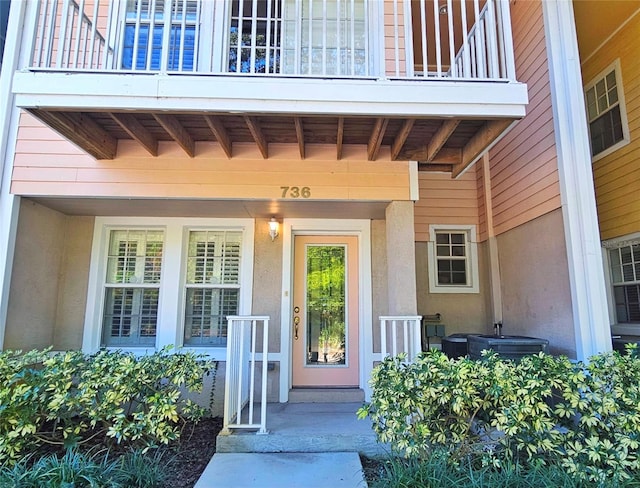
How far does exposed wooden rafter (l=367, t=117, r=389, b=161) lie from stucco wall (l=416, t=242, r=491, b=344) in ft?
7.66

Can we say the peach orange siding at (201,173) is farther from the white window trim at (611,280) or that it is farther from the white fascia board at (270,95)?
the white window trim at (611,280)

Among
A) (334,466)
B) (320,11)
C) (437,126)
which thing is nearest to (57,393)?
(334,466)

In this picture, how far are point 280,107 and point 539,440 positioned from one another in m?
3.37

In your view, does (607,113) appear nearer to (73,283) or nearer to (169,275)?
(169,275)

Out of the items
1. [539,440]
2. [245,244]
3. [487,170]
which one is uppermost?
[487,170]

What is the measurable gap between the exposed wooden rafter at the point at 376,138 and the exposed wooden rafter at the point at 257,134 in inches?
44.1

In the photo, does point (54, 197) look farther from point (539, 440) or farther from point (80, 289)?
point (539, 440)

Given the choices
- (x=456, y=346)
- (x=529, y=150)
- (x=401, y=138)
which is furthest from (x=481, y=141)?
(x=456, y=346)

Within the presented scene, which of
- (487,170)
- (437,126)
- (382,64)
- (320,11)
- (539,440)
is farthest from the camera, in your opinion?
(487,170)

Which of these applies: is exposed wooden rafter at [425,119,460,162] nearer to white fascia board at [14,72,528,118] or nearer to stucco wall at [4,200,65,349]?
white fascia board at [14,72,528,118]

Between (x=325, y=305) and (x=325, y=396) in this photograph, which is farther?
(x=325, y=305)

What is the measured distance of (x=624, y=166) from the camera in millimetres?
4926

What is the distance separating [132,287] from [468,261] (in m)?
4.86

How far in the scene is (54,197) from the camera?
420cm
